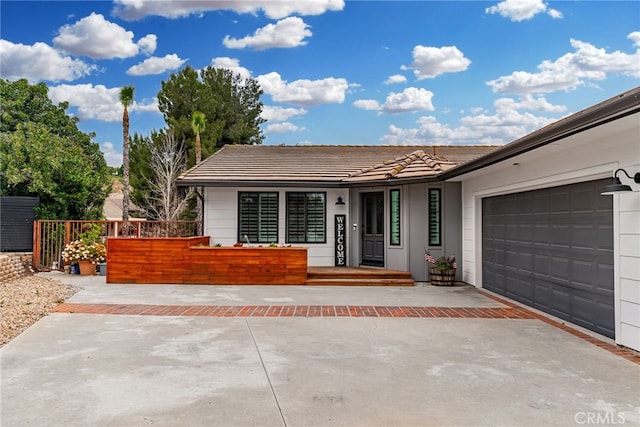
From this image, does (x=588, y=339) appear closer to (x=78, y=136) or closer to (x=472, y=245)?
(x=472, y=245)

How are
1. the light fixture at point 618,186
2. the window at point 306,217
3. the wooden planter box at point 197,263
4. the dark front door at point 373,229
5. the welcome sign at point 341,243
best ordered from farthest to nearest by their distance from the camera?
1. the window at point 306,217
2. the welcome sign at point 341,243
3. the dark front door at point 373,229
4. the wooden planter box at point 197,263
5. the light fixture at point 618,186

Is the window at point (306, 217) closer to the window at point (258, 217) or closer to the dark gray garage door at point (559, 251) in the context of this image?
the window at point (258, 217)

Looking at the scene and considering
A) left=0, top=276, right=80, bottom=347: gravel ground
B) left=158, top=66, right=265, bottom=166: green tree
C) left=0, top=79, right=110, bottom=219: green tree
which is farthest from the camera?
left=158, top=66, right=265, bottom=166: green tree

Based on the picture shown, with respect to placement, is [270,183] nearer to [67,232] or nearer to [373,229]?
[373,229]

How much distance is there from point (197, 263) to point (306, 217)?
10.6 feet

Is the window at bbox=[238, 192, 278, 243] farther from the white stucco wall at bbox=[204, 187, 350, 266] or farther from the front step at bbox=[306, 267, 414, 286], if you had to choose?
the front step at bbox=[306, 267, 414, 286]

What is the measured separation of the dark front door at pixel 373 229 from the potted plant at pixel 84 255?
6.90 m

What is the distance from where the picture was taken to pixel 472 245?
974 centimetres

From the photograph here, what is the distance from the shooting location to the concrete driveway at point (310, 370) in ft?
10.7

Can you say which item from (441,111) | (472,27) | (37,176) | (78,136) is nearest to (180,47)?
(78,136)

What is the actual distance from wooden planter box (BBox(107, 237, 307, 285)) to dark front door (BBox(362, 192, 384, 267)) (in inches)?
88.4

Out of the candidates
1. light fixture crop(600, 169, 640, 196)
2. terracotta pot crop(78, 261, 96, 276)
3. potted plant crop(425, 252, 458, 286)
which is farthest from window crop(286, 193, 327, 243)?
light fixture crop(600, 169, 640, 196)

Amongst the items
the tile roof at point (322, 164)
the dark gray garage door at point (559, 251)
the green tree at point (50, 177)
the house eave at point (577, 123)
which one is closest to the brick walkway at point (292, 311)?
the dark gray garage door at point (559, 251)

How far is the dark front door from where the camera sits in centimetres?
1136
